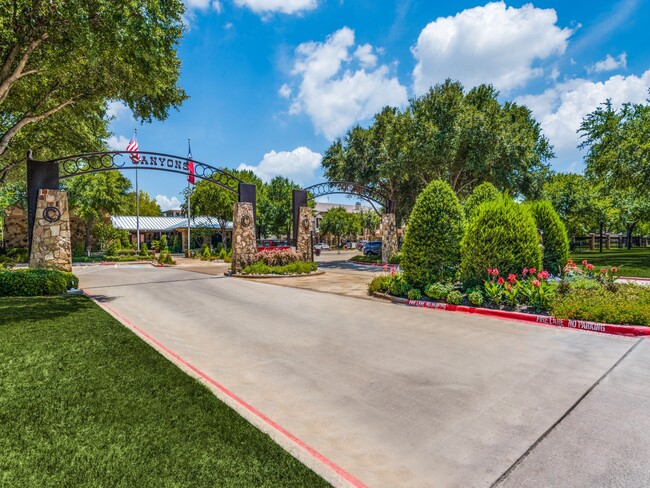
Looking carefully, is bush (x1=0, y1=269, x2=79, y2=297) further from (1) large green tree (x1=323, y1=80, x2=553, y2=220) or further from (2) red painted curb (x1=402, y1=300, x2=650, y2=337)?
(1) large green tree (x1=323, y1=80, x2=553, y2=220)

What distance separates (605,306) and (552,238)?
20.2 feet

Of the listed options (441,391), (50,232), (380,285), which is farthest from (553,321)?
(50,232)

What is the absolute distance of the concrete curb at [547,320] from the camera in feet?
24.1

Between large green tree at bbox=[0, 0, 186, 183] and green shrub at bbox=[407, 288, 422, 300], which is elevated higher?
large green tree at bbox=[0, 0, 186, 183]

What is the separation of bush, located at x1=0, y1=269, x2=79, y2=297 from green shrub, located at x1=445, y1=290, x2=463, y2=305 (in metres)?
13.0

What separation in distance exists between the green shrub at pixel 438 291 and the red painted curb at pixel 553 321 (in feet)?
0.98

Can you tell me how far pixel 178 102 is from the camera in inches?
557

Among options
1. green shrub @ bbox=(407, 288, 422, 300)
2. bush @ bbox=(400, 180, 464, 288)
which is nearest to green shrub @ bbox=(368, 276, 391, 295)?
bush @ bbox=(400, 180, 464, 288)

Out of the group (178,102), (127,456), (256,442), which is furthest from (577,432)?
(178,102)

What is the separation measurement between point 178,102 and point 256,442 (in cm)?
1422

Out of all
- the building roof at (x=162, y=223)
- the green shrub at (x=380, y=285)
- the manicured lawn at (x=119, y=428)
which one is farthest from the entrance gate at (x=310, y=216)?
the building roof at (x=162, y=223)

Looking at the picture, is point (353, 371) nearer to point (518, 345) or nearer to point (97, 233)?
point (518, 345)

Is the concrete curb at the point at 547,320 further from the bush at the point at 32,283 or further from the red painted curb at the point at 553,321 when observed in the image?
the bush at the point at 32,283

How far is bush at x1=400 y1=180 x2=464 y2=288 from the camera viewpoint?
37.3 feet
